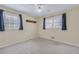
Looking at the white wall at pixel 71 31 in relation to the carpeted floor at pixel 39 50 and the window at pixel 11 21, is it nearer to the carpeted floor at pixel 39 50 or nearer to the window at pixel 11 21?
the carpeted floor at pixel 39 50

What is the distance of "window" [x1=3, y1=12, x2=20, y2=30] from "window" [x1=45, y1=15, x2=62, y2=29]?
221 cm

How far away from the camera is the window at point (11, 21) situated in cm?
450

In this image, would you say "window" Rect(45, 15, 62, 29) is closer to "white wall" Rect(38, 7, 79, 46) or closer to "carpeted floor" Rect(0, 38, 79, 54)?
"white wall" Rect(38, 7, 79, 46)

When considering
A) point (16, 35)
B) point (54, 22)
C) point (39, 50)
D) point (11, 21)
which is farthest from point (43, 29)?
point (39, 50)

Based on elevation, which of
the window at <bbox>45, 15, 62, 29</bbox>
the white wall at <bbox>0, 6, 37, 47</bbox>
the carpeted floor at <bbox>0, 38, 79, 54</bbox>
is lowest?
the carpeted floor at <bbox>0, 38, 79, 54</bbox>

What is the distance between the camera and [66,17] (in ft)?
16.0

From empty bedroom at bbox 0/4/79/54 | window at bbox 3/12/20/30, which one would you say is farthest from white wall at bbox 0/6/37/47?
window at bbox 3/12/20/30

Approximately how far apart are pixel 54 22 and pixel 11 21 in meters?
2.66

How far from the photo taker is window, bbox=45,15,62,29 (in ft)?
18.1

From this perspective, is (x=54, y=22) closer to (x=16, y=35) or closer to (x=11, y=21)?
(x=16, y=35)

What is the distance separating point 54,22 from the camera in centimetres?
607

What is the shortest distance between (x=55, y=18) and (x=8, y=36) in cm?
302
